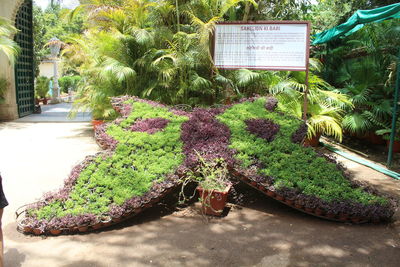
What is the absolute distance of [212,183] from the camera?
13.6ft

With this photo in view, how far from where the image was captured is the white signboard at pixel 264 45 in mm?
5797

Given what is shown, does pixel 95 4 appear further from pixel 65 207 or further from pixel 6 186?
pixel 65 207

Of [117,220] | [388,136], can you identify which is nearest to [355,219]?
[117,220]

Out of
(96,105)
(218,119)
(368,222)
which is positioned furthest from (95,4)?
(368,222)

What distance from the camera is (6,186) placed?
197 inches

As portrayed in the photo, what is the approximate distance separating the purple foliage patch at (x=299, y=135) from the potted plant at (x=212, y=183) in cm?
111

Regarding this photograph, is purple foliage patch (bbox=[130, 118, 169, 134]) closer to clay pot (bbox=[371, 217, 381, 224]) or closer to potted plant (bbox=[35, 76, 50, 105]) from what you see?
clay pot (bbox=[371, 217, 381, 224])

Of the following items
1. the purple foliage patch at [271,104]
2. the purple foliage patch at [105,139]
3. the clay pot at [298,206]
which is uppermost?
the purple foliage patch at [271,104]

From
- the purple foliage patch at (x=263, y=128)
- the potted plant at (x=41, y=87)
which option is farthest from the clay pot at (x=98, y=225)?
the potted plant at (x=41, y=87)

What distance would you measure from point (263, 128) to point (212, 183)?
1253mm

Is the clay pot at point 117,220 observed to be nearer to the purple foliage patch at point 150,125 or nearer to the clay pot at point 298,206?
the purple foliage patch at point 150,125

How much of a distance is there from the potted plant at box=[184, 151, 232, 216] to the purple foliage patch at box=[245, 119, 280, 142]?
0.82 m

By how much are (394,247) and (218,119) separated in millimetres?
2719

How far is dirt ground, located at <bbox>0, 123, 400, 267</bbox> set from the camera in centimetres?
309
